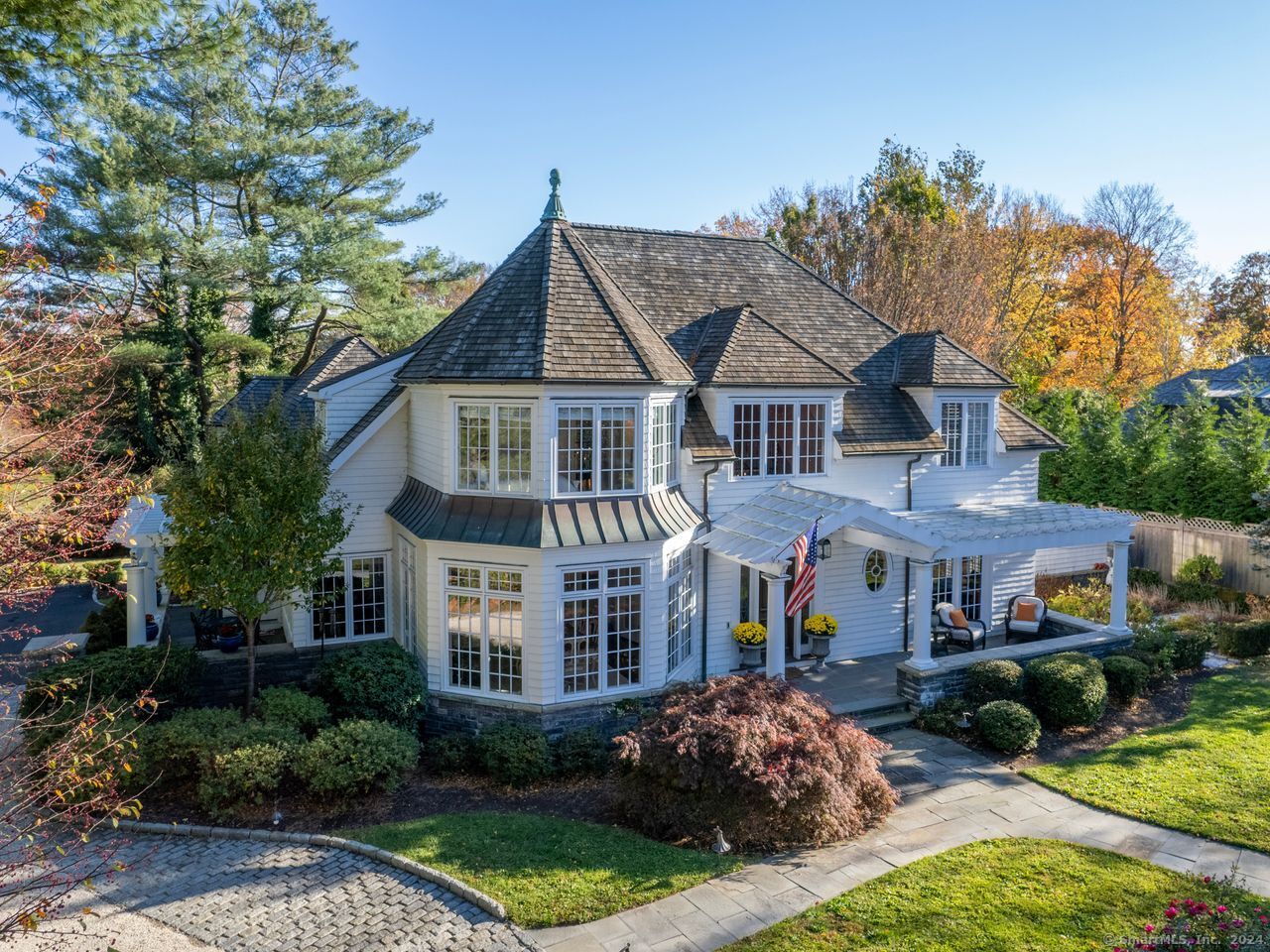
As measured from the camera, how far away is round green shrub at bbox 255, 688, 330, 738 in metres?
13.4

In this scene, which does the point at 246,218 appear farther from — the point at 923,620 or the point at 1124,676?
the point at 1124,676

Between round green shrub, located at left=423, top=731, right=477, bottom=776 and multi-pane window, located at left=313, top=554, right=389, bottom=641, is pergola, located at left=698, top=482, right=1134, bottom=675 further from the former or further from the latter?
multi-pane window, located at left=313, top=554, right=389, bottom=641

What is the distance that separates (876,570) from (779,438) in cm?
385

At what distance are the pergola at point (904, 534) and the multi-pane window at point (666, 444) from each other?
1.50m

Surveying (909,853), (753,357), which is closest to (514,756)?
(909,853)

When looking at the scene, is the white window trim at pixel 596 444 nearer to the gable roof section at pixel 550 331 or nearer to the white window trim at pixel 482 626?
the gable roof section at pixel 550 331

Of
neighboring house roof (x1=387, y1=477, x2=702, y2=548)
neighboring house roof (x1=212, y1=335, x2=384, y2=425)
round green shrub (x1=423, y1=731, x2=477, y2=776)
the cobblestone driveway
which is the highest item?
neighboring house roof (x1=212, y1=335, x2=384, y2=425)

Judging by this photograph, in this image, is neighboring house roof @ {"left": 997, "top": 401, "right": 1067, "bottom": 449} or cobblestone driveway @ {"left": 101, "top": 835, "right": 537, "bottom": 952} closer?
cobblestone driveway @ {"left": 101, "top": 835, "right": 537, "bottom": 952}

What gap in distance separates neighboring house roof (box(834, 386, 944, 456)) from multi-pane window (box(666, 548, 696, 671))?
181 inches

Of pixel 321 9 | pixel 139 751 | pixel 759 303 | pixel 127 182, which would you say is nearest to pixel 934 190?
pixel 759 303

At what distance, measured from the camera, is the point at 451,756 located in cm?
1342

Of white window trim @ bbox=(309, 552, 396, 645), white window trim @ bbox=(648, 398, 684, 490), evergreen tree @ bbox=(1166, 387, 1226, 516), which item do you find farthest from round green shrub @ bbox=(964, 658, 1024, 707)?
evergreen tree @ bbox=(1166, 387, 1226, 516)

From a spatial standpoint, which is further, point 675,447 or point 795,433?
point 795,433

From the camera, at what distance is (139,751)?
480 inches
